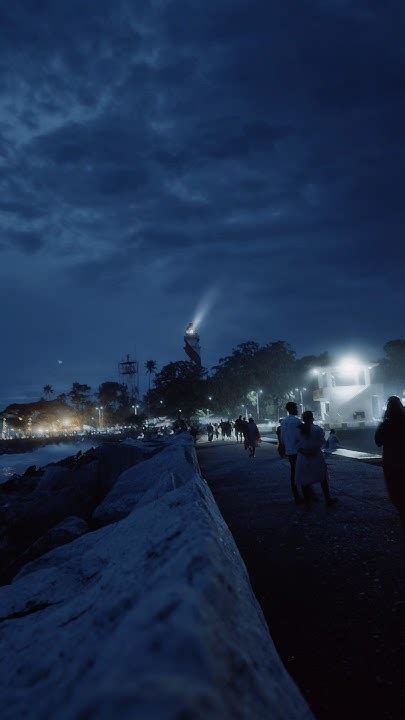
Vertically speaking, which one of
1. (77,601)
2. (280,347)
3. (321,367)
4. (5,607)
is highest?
(280,347)

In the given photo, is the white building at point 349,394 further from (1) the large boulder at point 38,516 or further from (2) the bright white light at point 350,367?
(1) the large boulder at point 38,516

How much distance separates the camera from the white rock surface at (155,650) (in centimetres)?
83

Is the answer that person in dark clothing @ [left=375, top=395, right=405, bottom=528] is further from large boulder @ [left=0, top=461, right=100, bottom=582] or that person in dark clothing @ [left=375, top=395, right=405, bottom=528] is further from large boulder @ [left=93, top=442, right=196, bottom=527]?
large boulder @ [left=0, top=461, right=100, bottom=582]

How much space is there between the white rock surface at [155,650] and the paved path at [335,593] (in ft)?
4.56

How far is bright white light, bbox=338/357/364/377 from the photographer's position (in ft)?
148

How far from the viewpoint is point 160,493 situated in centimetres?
396

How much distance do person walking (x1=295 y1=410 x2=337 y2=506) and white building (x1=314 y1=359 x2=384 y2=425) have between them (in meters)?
36.6

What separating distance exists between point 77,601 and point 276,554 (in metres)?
3.63

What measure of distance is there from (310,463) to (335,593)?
3800mm

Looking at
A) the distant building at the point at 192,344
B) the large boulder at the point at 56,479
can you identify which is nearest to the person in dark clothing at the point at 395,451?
the large boulder at the point at 56,479

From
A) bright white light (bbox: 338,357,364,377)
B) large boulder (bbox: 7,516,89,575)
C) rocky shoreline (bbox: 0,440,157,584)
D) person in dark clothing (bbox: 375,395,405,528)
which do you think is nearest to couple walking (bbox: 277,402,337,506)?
person in dark clothing (bbox: 375,395,405,528)

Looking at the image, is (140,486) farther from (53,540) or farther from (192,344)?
(192,344)

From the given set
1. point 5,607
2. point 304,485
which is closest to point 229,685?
point 5,607

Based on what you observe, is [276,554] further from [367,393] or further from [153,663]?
[367,393]
